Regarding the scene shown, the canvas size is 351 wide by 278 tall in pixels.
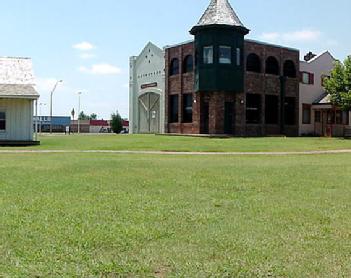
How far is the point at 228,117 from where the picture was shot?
135 feet

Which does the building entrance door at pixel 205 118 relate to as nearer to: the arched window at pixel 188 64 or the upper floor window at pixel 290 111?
the arched window at pixel 188 64

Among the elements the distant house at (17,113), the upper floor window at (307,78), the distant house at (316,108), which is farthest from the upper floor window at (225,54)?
the distant house at (17,113)

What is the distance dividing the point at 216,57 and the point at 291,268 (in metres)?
35.3

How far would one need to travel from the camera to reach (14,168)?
16.1m

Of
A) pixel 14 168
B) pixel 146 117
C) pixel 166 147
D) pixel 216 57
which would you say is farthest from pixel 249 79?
pixel 14 168

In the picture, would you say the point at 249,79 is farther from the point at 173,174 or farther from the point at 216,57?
the point at 173,174

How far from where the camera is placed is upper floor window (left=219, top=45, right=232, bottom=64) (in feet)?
131

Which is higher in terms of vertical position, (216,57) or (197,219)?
(216,57)

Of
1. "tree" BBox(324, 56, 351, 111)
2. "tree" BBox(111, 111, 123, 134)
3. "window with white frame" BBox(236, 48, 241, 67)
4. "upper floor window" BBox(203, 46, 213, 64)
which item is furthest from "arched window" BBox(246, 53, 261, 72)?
"tree" BBox(111, 111, 123, 134)

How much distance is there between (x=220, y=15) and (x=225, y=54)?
3.10m

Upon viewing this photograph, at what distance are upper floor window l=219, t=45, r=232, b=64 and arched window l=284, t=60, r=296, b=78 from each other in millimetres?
8014

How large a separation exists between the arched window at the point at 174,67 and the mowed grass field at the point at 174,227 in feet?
106

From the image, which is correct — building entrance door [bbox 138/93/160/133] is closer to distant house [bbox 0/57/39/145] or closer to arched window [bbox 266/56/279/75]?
arched window [bbox 266/56/279/75]

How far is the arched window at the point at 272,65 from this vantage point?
145 ft
